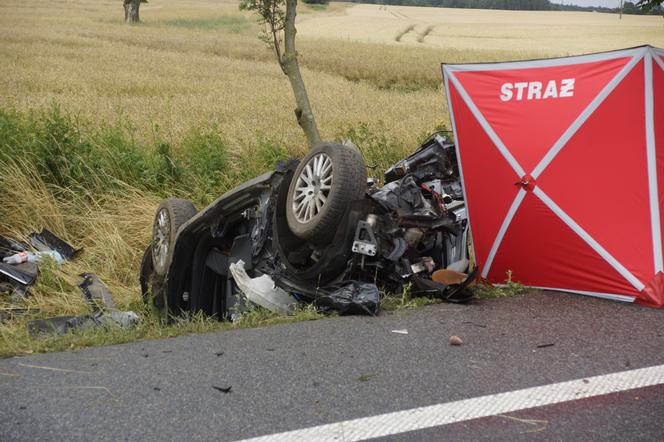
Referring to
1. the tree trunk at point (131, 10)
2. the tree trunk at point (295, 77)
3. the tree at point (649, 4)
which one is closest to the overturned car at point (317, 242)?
the tree trunk at point (295, 77)

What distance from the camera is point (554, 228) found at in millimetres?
5832

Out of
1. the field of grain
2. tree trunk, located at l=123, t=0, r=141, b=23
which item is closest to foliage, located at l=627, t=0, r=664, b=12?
the field of grain

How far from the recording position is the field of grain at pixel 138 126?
8977 millimetres

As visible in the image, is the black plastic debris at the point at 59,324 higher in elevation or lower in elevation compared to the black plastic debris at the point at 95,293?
higher

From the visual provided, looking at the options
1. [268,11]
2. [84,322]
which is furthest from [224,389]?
[268,11]

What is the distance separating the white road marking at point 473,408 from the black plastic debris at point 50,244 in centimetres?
627

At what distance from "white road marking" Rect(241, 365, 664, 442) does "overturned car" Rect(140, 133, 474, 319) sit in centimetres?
166

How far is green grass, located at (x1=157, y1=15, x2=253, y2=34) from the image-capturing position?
5022 centimetres

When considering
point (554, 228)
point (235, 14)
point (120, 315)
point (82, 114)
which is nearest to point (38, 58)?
point (82, 114)

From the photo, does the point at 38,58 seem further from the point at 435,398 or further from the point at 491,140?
the point at 435,398

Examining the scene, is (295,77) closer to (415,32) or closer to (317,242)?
(317,242)

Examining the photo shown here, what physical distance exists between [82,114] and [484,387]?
10.5m

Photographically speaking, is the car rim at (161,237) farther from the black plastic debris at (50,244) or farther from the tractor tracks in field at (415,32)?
the tractor tracks in field at (415,32)

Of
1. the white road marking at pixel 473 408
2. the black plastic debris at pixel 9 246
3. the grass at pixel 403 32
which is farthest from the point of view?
the grass at pixel 403 32
